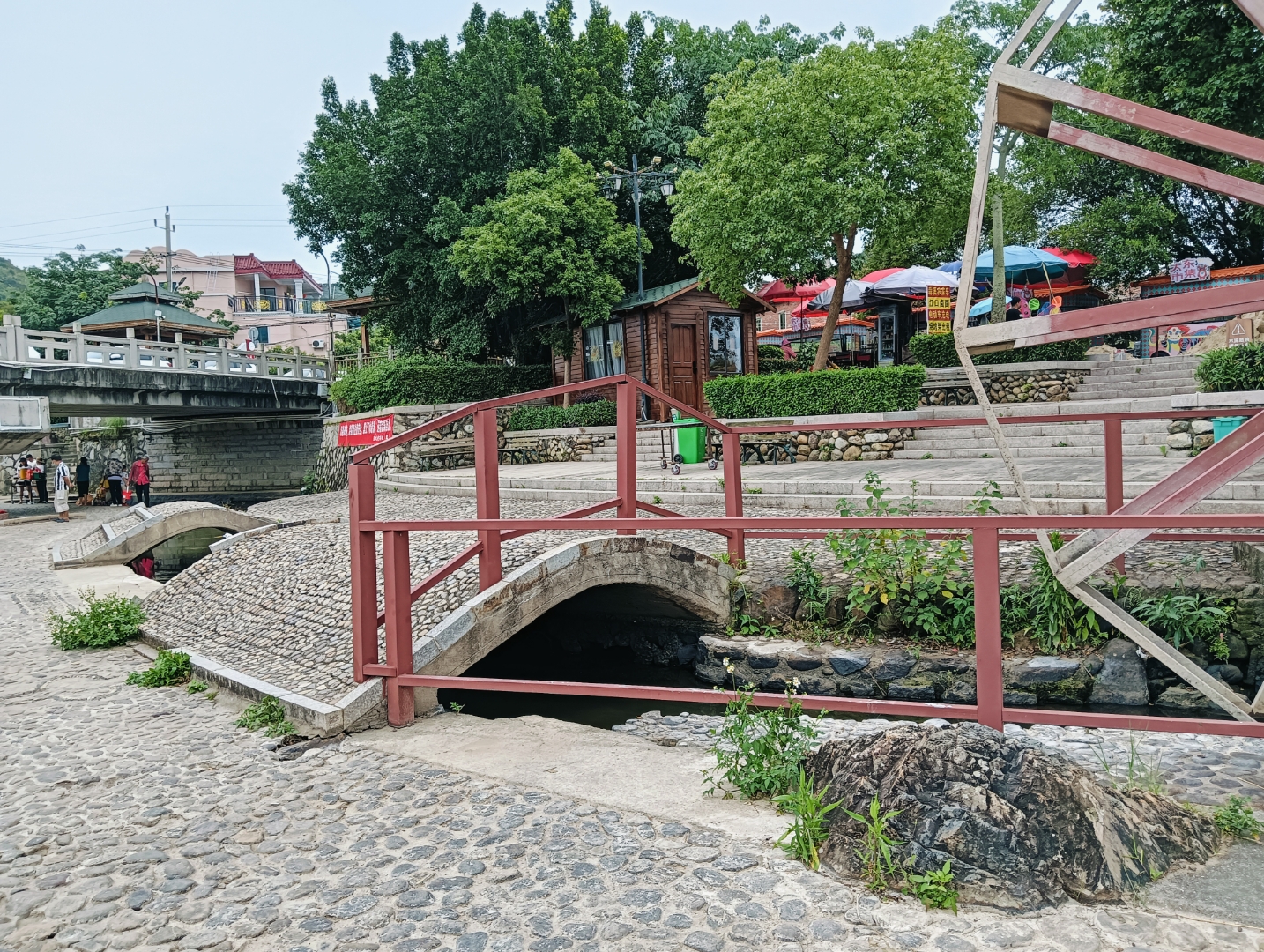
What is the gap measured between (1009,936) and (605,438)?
57.4 feet

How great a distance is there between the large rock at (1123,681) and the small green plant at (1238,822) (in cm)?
326

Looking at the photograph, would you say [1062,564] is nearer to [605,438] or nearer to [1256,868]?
[1256,868]

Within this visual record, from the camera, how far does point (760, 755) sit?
343 cm

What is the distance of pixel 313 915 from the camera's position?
2.67 m

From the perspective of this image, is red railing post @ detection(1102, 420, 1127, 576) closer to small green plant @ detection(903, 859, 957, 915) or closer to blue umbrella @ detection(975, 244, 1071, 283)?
small green plant @ detection(903, 859, 957, 915)

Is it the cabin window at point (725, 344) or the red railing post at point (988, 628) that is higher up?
the cabin window at point (725, 344)

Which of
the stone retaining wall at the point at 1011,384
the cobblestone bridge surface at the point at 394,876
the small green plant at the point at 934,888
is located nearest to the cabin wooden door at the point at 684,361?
the stone retaining wall at the point at 1011,384

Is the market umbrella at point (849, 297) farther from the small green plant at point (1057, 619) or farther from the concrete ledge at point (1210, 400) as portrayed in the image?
the small green plant at point (1057, 619)

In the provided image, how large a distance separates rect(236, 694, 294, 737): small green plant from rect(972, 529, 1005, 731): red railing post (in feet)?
11.0

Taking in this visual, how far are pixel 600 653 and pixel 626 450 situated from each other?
9.98 feet

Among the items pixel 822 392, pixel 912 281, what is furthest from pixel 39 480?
pixel 912 281

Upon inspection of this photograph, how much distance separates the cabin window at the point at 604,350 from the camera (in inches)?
879

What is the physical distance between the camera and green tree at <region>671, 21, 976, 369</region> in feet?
51.3

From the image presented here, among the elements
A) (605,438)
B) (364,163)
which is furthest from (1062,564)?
(364,163)
